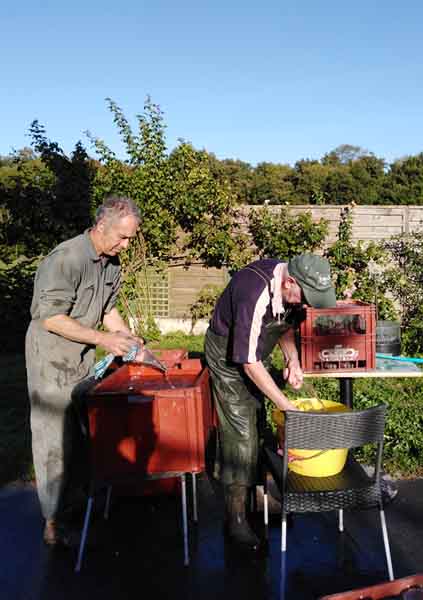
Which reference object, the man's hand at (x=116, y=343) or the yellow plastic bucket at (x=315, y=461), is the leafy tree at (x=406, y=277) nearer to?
the yellow plastic bucket at (x=315, y=461)

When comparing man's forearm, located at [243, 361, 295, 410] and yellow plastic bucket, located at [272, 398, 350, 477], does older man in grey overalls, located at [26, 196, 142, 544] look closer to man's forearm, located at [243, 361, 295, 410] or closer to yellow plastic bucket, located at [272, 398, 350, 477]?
man's forearm, located at [243, 361, 295, 410]

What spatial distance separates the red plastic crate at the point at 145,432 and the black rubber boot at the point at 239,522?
1.15 ft

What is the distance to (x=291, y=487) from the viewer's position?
8.71 ft

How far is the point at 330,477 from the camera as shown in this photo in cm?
278

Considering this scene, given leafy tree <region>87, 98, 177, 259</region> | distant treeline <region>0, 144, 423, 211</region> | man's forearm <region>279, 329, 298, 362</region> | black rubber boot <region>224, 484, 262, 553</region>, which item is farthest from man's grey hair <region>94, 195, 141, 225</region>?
distant treeline <region>0, 144, 423, 211</region>

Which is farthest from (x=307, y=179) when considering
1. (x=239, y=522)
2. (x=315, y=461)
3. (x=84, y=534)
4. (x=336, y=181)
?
(x=84, y=534)

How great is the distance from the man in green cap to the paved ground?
0.23 meters

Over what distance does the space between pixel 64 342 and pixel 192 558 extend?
1392mm

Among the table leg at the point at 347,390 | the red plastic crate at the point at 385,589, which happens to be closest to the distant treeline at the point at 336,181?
the table leg at the point at 347,390

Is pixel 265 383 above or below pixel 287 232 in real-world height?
below

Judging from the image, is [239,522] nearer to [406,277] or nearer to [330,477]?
[330,477]

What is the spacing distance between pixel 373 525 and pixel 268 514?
0.64 metres

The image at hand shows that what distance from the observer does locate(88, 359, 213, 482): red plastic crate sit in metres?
2.75

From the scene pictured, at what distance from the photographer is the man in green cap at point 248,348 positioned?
8.81 ft
